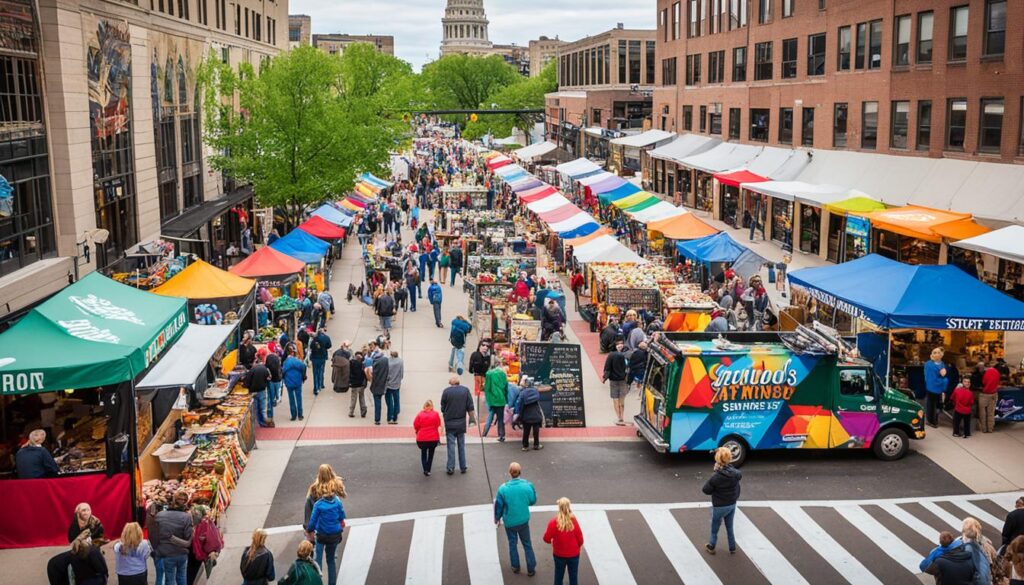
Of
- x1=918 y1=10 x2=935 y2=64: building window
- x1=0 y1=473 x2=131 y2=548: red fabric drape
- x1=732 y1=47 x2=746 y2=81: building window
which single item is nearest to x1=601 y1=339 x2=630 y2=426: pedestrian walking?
x1=0 y1=473 x2=131 y2=548: red fabric drape

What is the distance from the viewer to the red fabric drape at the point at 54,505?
13.2 metres

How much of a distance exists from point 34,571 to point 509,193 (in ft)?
157

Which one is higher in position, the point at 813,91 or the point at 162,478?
the point at 813,91

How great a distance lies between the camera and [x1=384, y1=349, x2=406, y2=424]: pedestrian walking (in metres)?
18.8

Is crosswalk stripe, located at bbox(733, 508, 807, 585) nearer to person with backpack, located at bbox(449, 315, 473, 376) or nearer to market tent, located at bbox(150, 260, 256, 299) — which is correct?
person with backpack, located at bbox(449, 315, 473, 376)

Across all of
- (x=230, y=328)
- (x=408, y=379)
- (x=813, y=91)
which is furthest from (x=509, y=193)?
(x=230, y=328)

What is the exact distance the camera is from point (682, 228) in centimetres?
3188

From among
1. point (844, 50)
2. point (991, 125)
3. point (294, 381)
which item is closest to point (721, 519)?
point (294, 381)

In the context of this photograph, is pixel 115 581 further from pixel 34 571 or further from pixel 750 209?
pixel 750 209

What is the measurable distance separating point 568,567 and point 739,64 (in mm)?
47365

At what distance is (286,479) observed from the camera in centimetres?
1584

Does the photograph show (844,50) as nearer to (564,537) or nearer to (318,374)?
(318,374)

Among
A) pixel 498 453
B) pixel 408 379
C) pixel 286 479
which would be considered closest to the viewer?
pixel 286 479

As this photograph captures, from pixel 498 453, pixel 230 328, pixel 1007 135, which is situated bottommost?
pixel 498 453
